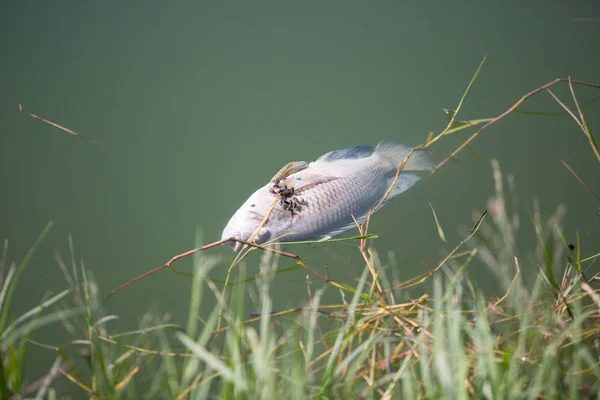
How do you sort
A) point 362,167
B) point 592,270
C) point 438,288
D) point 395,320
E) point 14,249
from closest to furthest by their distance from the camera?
point 438,288 → point 395,320 → point 592,270 → point 362,167 → point 14,249

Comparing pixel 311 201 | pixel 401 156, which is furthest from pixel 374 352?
pixel 401 156

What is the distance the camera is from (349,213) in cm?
295

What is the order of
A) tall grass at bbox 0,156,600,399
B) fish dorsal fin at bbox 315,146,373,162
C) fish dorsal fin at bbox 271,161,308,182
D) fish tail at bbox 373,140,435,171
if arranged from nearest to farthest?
tall grass at bbox 0,156,600,399, fish dorsal fin at bbox 271,161,308,182, fish dorsal fin at bbox 315,146,373,162, fish tail at bbox 373,140,435,171

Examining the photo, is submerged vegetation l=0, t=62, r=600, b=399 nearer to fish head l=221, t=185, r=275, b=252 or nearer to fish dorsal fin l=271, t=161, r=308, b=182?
fish head l=221, t=185, r=275, b=252

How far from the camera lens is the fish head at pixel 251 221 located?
8.86 feet

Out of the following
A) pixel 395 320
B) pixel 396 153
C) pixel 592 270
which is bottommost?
pixel 592 270

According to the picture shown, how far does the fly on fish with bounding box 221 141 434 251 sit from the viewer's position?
8.99ft

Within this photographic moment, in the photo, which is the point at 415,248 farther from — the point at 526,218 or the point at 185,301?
the point at 185,301

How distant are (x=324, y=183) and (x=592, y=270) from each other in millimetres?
1798

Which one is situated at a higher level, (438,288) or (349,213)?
(438,288)

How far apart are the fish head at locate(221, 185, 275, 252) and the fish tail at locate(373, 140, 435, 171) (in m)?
1.13

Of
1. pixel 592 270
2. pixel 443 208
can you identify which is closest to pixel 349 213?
pixel 443 208

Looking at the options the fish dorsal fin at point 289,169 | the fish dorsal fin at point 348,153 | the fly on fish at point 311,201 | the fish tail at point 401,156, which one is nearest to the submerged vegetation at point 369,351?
the fly on fish at point 311,201

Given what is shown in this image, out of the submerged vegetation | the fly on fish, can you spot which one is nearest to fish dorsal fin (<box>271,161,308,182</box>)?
the fly on fish
